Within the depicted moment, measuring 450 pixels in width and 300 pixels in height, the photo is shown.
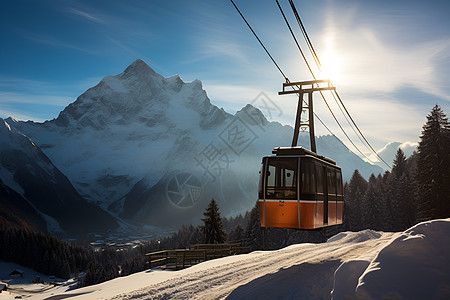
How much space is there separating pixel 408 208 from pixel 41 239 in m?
152

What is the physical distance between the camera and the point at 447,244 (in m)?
6.80

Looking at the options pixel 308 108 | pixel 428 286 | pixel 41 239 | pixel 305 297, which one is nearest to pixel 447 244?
pixel 428 286

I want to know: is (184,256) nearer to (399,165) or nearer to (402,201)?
(402,201)

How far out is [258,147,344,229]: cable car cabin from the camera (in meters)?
13.6

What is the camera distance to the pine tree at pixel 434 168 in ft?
99.8

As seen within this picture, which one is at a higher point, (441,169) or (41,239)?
(441,169)

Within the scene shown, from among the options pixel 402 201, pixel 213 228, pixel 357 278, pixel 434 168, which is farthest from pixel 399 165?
pixel 357 278

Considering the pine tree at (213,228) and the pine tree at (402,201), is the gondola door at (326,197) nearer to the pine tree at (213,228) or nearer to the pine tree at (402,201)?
the pine tree at (213,228)

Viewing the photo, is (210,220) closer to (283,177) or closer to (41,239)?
(283,177)

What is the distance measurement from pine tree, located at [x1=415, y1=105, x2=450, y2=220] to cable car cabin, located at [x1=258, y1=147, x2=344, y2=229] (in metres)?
21.8

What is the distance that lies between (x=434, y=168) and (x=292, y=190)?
2470 cm

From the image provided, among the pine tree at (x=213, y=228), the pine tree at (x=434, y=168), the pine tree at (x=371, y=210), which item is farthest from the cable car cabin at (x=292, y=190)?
the pine tree at (x=371, y=210)

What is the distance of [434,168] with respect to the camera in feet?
103

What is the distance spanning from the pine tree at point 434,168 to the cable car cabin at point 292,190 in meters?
21.8
